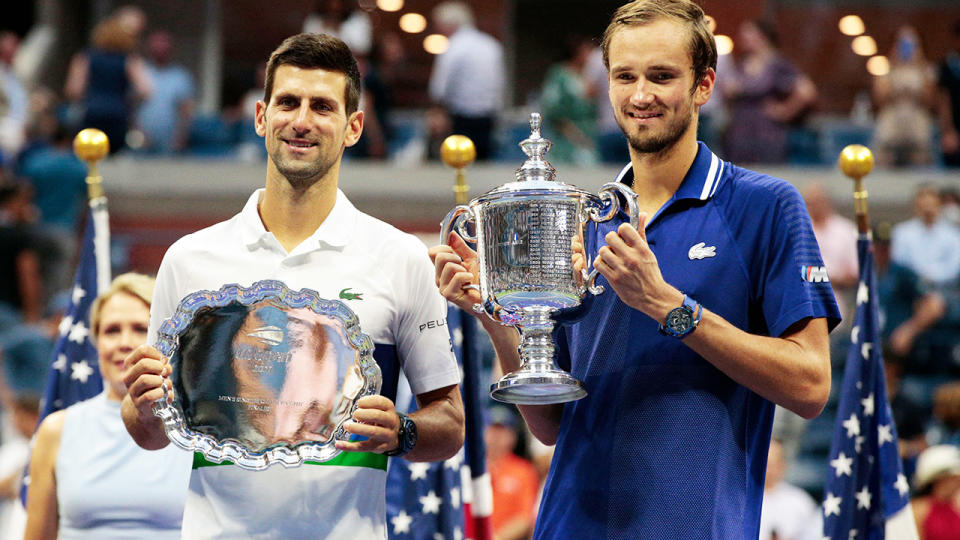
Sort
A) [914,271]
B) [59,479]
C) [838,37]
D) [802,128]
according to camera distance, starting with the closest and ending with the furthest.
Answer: [59,479]
[914,271]
[802,128]
[838,37]

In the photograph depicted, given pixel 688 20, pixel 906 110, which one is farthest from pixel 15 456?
pixel 906 110

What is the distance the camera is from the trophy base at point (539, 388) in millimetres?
2350

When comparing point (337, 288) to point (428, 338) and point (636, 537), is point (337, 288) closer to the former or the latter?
point (428, 338)

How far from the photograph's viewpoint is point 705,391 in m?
2.47

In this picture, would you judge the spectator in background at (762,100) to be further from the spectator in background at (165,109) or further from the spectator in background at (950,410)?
the spectator in background at (165,109)

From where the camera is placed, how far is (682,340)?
2365 mm

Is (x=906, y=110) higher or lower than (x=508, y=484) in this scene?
higher

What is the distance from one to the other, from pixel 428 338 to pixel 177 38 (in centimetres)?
1149

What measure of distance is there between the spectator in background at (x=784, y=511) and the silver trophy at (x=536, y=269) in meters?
3.96

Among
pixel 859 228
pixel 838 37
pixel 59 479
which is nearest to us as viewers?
pixel 59 479

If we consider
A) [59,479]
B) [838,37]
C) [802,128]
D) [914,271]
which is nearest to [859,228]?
[59,479]

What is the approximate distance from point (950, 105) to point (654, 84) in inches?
346

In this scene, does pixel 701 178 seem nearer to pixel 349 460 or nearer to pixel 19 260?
pixel 349 460

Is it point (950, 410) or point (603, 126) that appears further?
point (603, 126)
